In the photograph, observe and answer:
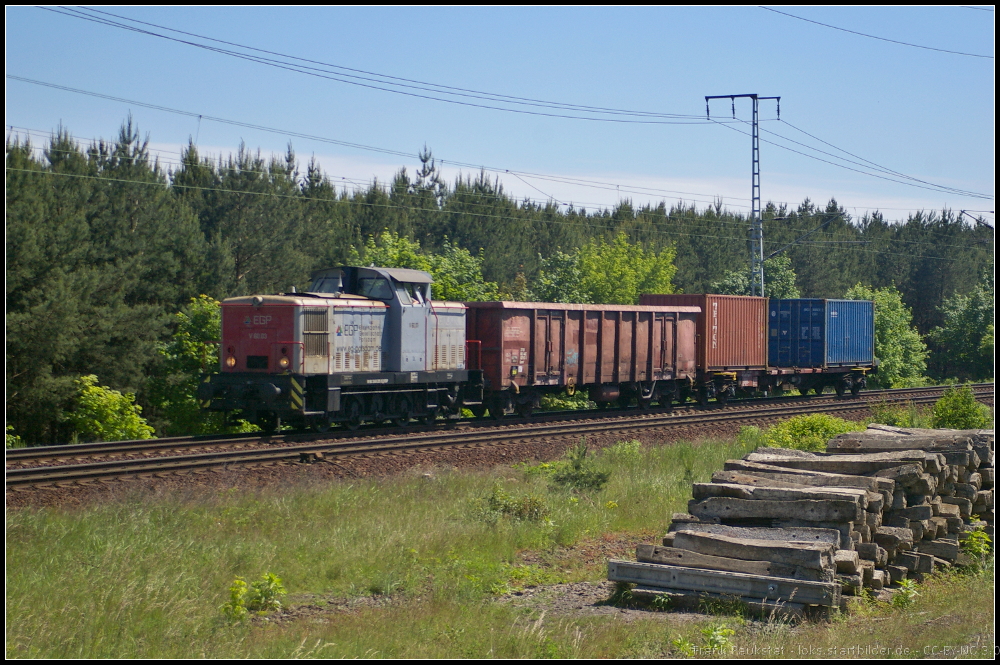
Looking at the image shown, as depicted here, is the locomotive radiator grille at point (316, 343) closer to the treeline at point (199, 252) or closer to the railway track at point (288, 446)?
the railway track at point (288, 446)

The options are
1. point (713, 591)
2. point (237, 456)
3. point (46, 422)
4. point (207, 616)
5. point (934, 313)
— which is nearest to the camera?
point (207, 616)

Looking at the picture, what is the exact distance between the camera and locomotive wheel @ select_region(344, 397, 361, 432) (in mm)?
19891

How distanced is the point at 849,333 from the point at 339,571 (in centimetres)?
2840

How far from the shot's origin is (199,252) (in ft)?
121

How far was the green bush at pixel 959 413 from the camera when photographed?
18.1m

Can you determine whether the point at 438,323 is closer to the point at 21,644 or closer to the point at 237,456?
the point at 237,456

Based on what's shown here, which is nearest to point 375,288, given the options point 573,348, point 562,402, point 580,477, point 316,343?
point 316,343

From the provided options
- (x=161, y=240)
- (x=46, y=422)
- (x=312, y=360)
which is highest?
(x=161, y=240)

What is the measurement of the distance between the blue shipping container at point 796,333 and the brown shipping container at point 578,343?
490cm

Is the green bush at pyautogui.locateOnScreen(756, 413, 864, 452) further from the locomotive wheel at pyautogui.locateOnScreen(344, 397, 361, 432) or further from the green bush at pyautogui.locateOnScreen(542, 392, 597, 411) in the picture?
the green bush at pyautogui.locateOnScreen(542, 392, 597, 411)

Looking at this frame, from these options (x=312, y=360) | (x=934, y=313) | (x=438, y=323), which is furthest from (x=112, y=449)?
(x=934, y=313)

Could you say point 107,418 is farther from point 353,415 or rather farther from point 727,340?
point 727,340

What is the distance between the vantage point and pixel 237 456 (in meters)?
15.8

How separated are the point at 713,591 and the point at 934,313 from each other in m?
82.9
